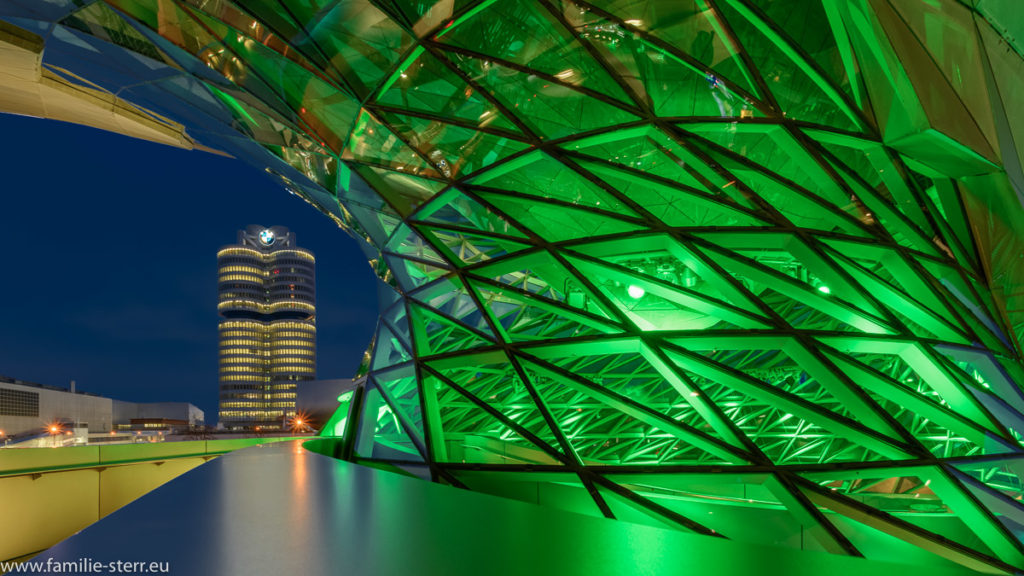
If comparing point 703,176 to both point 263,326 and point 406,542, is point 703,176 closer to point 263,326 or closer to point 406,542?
point 406,542

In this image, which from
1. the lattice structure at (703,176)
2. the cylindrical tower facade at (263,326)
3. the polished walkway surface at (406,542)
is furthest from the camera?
the cylindrical tower facade at (263,326)

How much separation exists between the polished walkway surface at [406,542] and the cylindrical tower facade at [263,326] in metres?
181

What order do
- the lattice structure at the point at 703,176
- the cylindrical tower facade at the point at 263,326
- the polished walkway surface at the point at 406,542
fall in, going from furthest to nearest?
the cylindrical tower facade at the point at 263,326 < the lattice structure at the point at 703,176 < the polished walkway surface at the point at 406,542

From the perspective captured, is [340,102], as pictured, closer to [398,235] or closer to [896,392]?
[398,235]

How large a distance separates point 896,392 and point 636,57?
863cm

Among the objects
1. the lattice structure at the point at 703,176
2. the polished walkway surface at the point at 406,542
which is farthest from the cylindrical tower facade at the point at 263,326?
the polished walkway surface at the point at 406,542

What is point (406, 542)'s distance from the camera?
3.11 metres

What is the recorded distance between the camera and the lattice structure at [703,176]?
10.5m

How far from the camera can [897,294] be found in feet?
41.0

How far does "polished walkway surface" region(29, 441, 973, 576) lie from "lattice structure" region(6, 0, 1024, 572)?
27.8ft

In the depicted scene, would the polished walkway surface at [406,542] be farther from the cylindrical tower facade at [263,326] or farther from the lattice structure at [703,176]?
the cylindrical tower facade at [263,326]

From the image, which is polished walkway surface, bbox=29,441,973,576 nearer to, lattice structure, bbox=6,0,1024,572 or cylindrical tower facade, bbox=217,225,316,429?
lattice structure, bbox=6,0,1024,572

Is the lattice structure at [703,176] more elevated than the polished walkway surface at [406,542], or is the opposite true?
the lattice structure at [703,176]

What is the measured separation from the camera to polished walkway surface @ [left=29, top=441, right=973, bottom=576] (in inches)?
101
